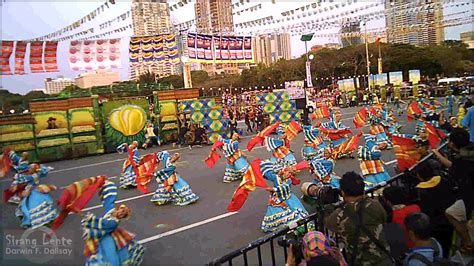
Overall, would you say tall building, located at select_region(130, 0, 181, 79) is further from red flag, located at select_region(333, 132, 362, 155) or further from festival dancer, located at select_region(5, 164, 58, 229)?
festival dancer, located at select_region(5, 164, 58, 229)

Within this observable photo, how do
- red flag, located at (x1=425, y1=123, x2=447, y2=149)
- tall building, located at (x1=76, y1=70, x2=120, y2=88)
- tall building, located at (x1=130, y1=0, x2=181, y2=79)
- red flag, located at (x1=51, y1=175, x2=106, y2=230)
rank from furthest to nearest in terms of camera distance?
tall building, located at (x1=76, y1=70, x2=120, y2=88), tall building, located at (x1=130, y1=0, x2=181, y2=79), red flag, located at (x1=425, y1=123, x2=447, y2=149), red flag, located at (x1=51, y1=175, x2=106, y2=230)

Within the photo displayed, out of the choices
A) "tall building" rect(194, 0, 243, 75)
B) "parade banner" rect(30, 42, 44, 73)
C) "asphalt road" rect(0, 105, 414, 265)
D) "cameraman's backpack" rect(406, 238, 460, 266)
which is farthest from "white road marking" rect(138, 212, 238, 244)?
"tall building" rect(194, 0, 243, 75)

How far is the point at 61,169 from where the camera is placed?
15.4m

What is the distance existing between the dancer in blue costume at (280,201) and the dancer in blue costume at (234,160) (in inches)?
153

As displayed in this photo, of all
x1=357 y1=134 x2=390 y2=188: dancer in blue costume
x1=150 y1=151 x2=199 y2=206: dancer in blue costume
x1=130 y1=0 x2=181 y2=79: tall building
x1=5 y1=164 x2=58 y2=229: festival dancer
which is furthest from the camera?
x1=130 y1=0 x2=181 y2=79: tall building

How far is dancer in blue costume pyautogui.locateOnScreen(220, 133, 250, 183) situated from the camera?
1023cm

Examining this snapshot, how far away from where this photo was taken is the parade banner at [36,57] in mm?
16812

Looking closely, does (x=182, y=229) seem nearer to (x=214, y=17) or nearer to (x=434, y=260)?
(x=434, y=260)

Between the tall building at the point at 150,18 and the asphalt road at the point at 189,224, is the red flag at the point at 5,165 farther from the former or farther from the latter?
the tall building at the point at 150,18

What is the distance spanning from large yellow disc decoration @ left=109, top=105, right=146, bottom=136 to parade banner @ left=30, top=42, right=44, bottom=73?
3612 mm

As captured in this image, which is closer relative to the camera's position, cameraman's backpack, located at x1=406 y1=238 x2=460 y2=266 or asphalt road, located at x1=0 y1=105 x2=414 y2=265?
cameraman's backpack, located at x1=406 y1=238 x2=460 y2=266

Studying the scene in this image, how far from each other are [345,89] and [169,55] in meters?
22.7

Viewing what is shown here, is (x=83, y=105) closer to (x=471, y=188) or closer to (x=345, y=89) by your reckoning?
(x=471, y=188)

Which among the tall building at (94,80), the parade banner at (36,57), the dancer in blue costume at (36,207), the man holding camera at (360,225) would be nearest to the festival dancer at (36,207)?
the dancer in blue costume at (36,207)
